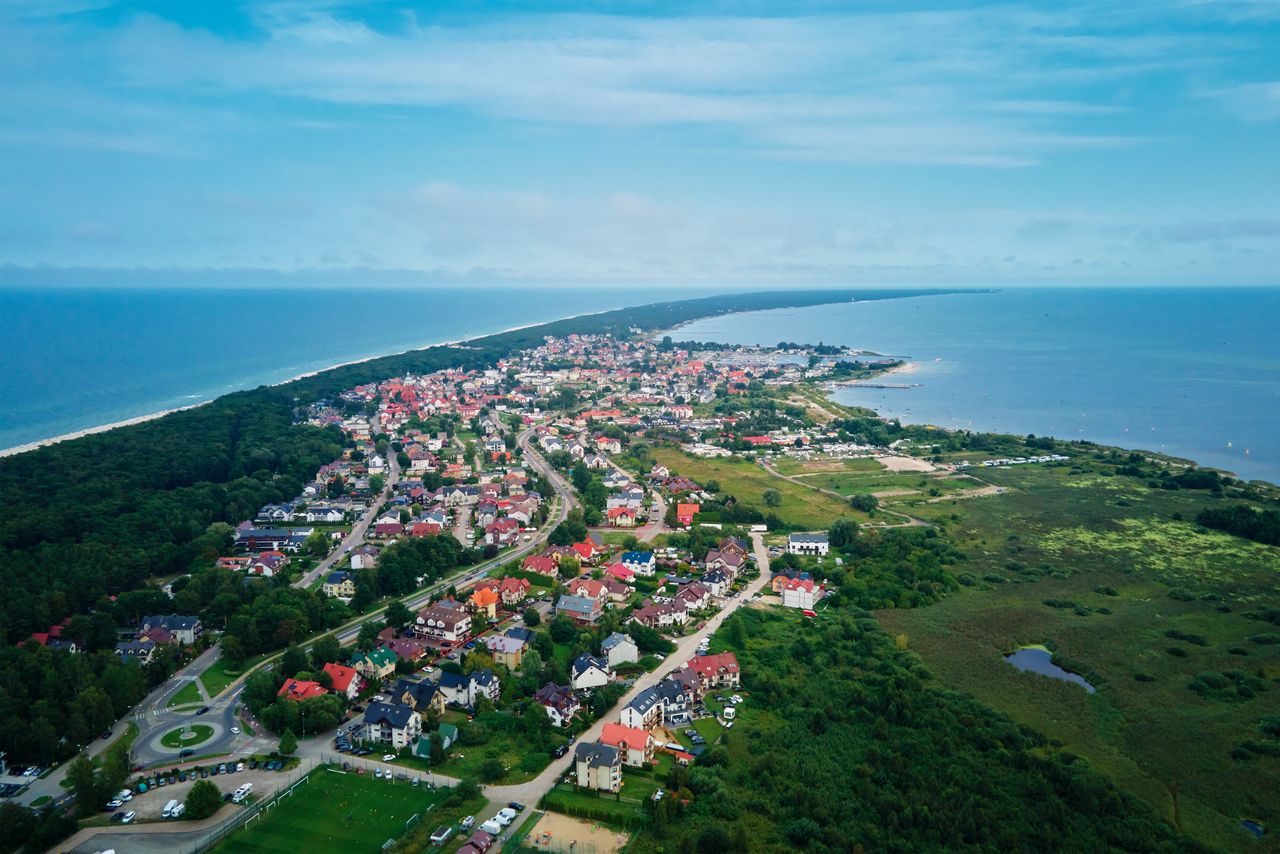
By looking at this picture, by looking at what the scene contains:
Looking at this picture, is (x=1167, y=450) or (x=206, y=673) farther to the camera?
(x=1167, y=450)

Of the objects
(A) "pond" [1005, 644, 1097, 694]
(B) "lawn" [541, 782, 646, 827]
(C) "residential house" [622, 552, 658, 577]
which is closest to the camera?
(B) "lawn" [541, 782, 646, 827]

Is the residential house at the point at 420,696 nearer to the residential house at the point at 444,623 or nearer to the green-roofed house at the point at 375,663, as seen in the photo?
the green-roofed house at the point at 375,663

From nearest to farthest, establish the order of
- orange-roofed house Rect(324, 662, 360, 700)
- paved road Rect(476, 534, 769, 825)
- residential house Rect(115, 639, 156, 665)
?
paved road Rect(476, 534, 769, 825)
orange-roofed house Rect(324, 662, 360, 700)
residential house Rect(115, 639, 156, 665)

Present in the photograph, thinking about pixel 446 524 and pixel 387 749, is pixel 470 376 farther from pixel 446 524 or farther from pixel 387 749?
pixel 387 749

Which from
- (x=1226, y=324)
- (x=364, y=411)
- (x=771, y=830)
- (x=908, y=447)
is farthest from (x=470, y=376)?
(x=1226, y=324)

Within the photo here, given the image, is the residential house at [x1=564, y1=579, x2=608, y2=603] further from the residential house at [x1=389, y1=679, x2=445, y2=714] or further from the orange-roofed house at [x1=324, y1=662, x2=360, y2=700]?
the orange-roofed house at [x1=324, y1=662, x2=360, y2=700]

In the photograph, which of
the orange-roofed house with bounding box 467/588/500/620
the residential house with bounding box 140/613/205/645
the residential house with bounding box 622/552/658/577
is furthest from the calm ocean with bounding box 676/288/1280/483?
the residential house with bounding box 140/613/205/645
